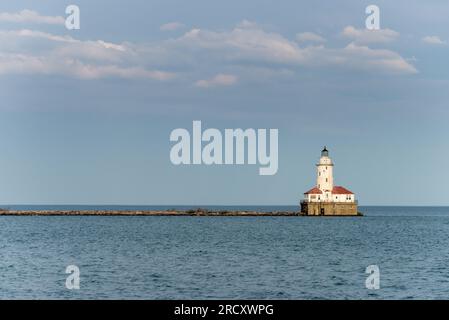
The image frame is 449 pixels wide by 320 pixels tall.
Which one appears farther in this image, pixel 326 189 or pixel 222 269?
pixel 326 189

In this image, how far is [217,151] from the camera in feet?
181

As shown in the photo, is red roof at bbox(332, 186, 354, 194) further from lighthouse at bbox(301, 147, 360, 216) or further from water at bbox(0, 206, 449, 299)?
water at bbox(0, 206, 449, 299)

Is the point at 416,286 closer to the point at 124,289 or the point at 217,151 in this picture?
the point at 124,289

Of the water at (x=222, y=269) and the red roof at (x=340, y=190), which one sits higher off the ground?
the red roof at (x=340, y=190)

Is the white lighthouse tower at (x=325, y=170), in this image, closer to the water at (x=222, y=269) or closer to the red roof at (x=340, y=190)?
the red roof at (x=340, y=190)

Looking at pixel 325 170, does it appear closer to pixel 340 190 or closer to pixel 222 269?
pixel 340 190

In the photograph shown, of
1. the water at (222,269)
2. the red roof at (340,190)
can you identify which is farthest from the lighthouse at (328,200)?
the water at (222,269)

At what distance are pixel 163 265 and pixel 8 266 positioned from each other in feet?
37.7

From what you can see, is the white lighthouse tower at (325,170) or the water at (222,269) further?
the white lighthouse tower at (325,170)

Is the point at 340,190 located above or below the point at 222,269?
above

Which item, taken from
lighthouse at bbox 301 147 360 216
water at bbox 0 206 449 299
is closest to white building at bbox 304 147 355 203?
lighthouse at bbox 301 147 360 216

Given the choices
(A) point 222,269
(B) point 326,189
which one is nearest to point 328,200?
(B) point 326,189
